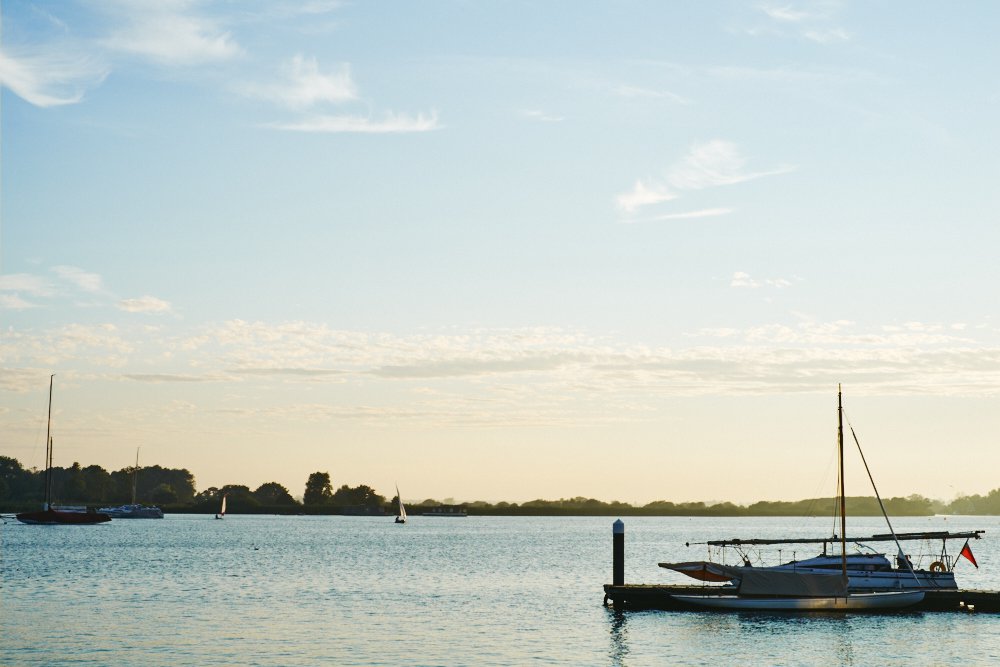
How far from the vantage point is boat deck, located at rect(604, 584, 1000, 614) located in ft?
205

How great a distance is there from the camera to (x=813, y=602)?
61.8m

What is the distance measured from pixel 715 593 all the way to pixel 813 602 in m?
5.33

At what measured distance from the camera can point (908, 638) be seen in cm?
5656

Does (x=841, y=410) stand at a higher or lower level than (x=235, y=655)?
higher

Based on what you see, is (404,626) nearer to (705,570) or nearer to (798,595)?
(705,570)

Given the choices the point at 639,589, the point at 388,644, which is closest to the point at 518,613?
the point at 639,589

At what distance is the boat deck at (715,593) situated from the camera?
62531 millimetres

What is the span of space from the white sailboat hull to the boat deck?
2.09 feet

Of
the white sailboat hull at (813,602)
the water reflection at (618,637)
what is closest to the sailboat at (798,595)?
the white sailboat hull at (813,602)

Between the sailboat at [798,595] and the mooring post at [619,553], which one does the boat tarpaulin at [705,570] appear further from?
the sailboat at [798,595]

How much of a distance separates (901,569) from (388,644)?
33452mm

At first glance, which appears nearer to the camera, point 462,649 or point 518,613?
point 462,649

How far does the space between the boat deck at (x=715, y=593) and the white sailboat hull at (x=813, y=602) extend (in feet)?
2.09

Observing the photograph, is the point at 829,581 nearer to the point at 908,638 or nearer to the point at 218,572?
the point at 908,638
